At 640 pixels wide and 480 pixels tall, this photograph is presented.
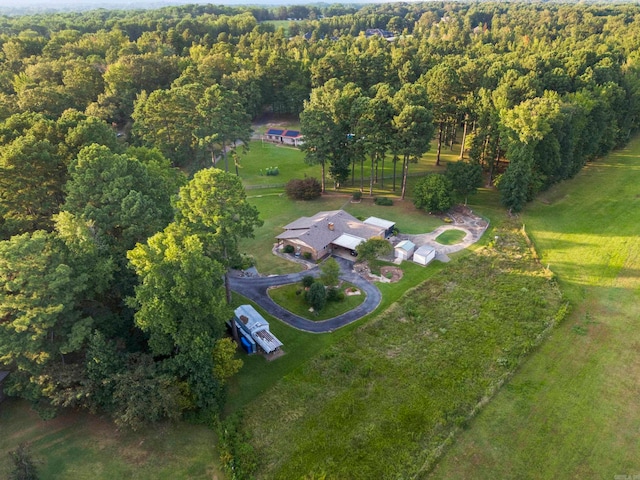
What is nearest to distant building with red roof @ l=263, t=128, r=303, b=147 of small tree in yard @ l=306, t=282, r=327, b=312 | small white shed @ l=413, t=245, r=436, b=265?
small white shed @ l=413, t=245, r=436, b=265

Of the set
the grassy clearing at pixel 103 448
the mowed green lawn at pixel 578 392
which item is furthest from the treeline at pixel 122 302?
the mowed green lawn at pixel 578 392

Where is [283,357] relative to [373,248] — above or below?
below

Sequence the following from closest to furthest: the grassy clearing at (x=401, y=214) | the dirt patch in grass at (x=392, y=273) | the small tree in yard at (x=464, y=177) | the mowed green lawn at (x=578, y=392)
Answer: the mowed green lawn at (x=578, y=392) < the dirt patch in grass at (x=392, y=273) < the grassy clearing at (x=401, y=214) < the small tree in yard at (x=464, y=177)

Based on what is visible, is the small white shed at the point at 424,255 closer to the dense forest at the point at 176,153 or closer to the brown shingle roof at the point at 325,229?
the brown shingle roof at the point at 325,229

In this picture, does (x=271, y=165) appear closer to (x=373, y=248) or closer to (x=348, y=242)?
(x=348, y=242)

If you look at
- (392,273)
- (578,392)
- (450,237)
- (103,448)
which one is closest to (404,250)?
(392,273)

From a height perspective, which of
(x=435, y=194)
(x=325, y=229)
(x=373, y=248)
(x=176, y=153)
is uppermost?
(x=176, y=153)
